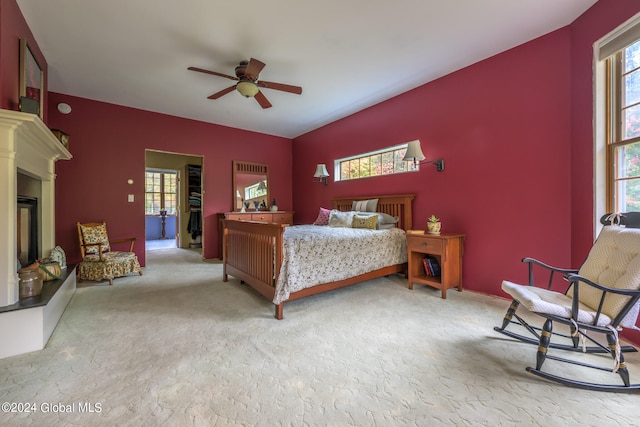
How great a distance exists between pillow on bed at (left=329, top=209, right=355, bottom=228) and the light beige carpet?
1491mm

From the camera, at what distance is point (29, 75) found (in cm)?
242

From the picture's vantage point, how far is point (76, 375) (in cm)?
155

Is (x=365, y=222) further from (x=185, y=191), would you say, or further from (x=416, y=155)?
(x=185, y=191)

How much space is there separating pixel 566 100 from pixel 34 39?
518 cm

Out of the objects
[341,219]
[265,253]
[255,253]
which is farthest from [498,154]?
[255,253]

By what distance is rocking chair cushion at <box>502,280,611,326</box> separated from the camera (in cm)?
151

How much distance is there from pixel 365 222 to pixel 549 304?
7.53ft

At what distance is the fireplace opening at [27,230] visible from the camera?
2.32 metres

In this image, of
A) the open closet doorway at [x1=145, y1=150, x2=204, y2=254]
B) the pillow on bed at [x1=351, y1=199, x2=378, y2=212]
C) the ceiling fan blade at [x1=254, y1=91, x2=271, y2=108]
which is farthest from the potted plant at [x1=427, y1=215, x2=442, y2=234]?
the open closet doorway at [x1=145, y1=150, x2=204, y2=254]

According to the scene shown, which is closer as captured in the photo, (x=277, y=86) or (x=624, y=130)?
(x=624, y=130)

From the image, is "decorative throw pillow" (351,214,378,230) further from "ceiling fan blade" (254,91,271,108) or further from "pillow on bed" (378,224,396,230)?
"ceiling fan blade" (254,91,271,108)

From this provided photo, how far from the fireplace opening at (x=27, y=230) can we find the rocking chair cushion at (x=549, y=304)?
402 cm

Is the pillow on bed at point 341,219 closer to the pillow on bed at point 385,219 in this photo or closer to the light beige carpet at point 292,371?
the pillow on bed at point 385,219

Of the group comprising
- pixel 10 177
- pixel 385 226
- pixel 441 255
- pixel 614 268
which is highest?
pixel 10 177
